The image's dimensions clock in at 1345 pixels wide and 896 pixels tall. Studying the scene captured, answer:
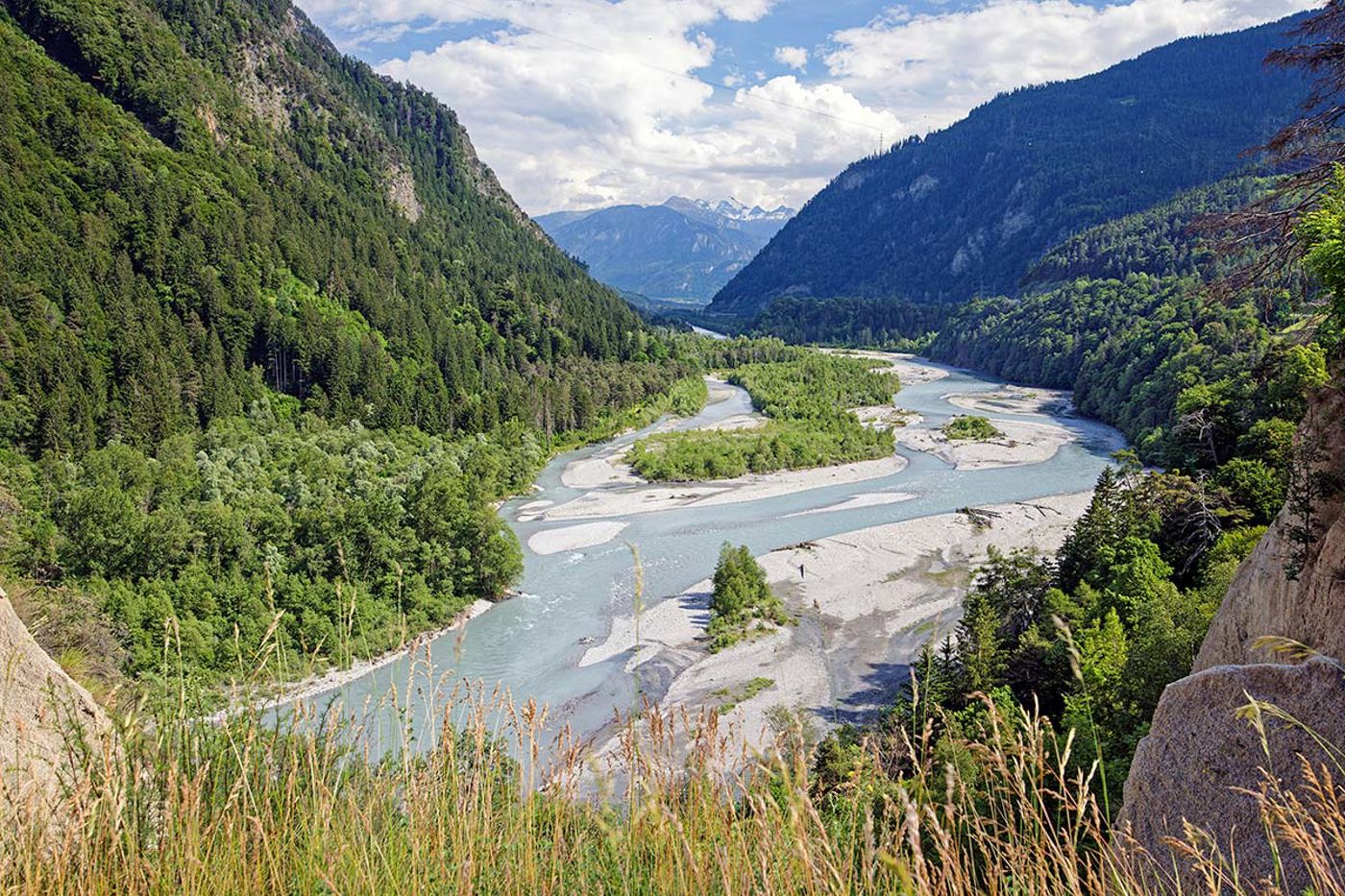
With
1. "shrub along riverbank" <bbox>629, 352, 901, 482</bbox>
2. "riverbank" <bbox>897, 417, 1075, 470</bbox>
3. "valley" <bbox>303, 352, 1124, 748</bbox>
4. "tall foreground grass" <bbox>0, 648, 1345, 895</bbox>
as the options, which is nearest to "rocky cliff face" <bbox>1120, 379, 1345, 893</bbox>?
"tall foreground grass" <bbox>0, 648, 1345, 895</bbox>

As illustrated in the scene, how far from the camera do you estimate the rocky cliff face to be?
597 cm

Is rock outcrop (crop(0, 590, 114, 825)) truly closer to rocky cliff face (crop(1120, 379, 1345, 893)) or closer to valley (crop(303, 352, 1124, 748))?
valley (crop(303, 352, 1124, 748))

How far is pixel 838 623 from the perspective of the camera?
3164cm

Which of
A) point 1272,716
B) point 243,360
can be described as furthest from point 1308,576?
point 243,360

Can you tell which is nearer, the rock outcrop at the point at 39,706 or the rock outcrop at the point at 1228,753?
the rock outcrop at the point at 39,706

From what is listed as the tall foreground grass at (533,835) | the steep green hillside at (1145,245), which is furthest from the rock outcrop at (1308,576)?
the steep green hillside at (1145,245)

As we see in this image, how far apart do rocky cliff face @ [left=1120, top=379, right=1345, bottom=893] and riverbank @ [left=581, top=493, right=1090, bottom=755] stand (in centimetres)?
1193

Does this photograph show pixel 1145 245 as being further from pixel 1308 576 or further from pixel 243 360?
pixel 1308 576

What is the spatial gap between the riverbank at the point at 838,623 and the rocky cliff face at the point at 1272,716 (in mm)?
11929

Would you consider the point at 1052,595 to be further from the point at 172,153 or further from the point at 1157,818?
the point at 172,153

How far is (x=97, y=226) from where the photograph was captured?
2083 inches

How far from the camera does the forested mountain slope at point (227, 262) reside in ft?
154

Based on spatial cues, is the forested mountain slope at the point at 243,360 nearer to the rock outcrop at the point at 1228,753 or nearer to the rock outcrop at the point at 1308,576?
the rock outcrop at the point at 1228,753

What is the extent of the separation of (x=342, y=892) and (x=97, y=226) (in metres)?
64.0
